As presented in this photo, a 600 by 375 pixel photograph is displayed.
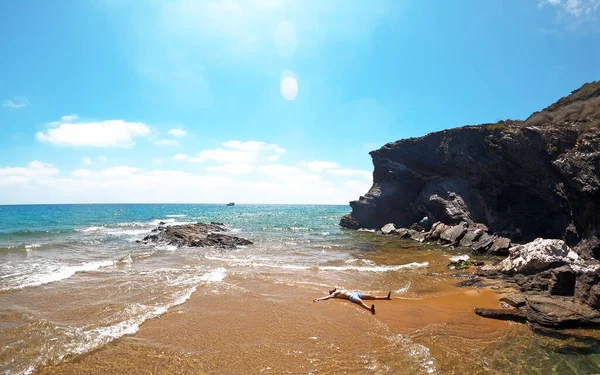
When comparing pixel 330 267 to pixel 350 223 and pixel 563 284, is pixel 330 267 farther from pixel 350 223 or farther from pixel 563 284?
pixel 350 223

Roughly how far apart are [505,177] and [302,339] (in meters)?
34.8

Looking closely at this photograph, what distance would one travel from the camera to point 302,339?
10234mm

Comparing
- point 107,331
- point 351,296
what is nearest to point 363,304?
point 351,296

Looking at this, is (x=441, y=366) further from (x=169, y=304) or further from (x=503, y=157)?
(x=503, y=157)

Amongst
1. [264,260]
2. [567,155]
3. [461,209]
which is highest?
[567,155]

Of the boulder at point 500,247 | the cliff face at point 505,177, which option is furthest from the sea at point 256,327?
the cliff face at point 505,177

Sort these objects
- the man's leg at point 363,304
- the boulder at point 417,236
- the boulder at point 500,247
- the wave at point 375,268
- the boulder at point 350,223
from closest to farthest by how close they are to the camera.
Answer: the man's leg at point 363,304 → the wave at point 375,268 → the boulder at point 500,247 → the boulder at point 417,236 → the boulder at point 350,223

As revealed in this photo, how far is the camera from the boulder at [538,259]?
18484 mm

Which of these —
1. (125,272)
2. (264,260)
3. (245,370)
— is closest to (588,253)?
(264,260)

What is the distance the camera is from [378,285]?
17516 millimetres

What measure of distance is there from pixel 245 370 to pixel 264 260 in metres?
17.0

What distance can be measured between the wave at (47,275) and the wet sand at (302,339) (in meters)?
9.29

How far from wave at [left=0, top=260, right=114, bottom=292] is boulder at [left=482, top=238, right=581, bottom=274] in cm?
2574

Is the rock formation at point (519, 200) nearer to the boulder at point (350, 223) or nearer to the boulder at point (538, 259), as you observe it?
the boulder at point (538, 259)
